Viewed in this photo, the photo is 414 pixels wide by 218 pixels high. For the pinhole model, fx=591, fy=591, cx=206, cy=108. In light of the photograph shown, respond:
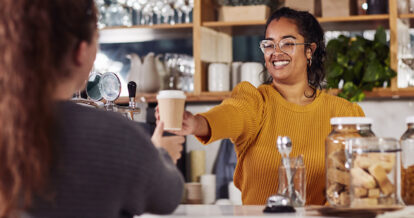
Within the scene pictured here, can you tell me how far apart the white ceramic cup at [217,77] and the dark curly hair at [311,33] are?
0.95 metres

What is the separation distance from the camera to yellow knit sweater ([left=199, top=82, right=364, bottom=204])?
1935 millimetres

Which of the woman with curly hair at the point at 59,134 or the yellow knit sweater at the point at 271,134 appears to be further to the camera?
the yellow knit sweater at the point at 271,134

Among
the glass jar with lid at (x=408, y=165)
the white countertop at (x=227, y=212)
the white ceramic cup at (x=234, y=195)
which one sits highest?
the glass jar with lid at (x=408, y=165)

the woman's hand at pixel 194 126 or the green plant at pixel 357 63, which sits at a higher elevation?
the green plant at pixel 357 63

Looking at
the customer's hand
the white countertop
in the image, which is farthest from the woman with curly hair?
the white countertop

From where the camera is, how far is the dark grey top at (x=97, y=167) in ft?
2.93

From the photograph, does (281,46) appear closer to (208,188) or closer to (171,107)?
(171,107)

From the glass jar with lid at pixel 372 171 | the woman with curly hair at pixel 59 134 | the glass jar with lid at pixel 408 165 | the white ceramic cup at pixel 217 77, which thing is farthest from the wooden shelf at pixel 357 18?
the woman with curly hair at pixel 59 134

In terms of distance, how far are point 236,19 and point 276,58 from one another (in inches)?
48.0

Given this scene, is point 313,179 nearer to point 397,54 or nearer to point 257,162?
point 257,162

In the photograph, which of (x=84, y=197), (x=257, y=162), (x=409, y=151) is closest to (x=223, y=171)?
(x=257, y=162)

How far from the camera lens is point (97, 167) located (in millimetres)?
915

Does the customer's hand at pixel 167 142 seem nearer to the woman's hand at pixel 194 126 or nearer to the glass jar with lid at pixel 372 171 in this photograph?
the woman's hand at pixel 194 126

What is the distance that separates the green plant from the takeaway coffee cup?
1.78m
